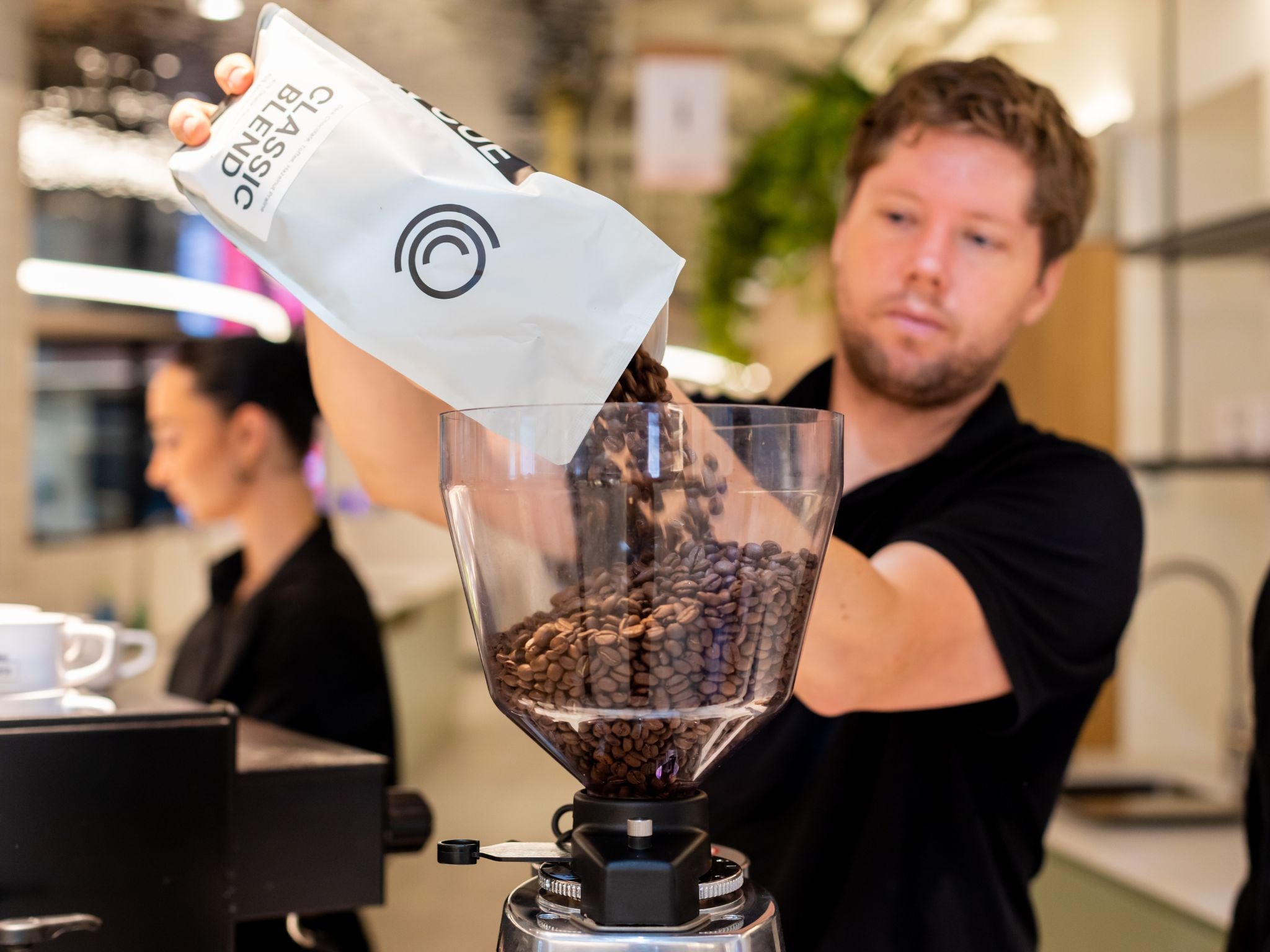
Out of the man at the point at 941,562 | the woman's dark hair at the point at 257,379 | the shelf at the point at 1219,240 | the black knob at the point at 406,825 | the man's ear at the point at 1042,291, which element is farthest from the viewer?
the shelf at the point at 1219,240

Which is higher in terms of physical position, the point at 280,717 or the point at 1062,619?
the point at 1062,619

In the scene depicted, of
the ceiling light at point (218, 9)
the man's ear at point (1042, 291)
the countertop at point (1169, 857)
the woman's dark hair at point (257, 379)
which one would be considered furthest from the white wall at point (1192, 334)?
the ceiling light at point (218, 9)

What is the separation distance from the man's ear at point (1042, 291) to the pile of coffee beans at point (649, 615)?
89 cm

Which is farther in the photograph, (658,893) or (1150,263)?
(1150,263)

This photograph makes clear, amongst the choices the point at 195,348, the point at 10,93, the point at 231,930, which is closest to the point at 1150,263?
the point at 195,348

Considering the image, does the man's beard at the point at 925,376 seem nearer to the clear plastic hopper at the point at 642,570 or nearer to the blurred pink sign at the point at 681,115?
the clear plastic hopper at the point at 642,570

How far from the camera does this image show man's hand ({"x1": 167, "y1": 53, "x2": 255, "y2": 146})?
680mm

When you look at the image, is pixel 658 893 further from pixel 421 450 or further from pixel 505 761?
pixel 505 761

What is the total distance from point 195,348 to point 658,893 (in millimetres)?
1852

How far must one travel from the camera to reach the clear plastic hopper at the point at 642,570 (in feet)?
1.94

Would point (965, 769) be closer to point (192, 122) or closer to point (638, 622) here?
point (638, 622)

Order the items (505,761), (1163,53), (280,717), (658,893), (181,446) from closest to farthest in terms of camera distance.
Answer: (658,893), (280,717), (181,446), (1163,53), (505,761)

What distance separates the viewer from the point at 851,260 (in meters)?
1.41

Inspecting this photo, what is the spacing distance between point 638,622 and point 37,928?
45 centimetres
